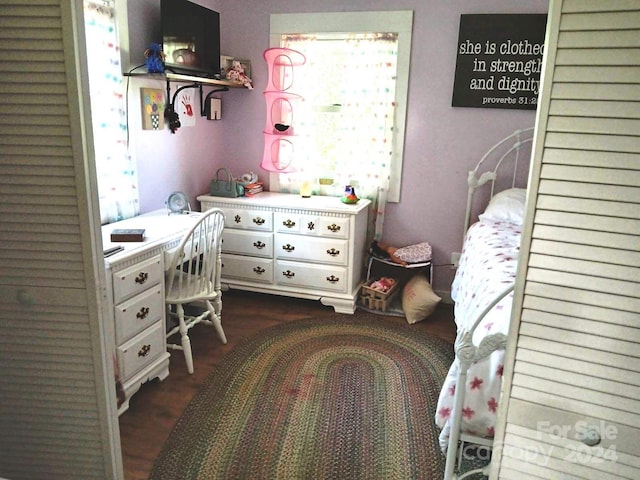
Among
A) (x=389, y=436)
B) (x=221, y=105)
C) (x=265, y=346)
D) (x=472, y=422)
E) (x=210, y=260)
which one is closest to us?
(x=472, y=422)

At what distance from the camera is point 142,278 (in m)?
2.41

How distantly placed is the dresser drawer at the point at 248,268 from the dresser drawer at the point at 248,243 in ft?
0.15

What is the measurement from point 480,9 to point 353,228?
1.72 metres

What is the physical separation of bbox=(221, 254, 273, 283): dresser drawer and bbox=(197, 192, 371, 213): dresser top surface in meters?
0.42

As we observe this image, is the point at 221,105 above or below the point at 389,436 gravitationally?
above

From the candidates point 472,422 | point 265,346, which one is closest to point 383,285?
point 265,346

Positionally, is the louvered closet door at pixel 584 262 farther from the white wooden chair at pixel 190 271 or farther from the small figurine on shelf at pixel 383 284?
the small figurine on shelf at pixel 383 284

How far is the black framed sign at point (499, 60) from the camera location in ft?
10.7

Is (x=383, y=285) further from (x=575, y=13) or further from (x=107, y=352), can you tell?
(x=575, y=13)

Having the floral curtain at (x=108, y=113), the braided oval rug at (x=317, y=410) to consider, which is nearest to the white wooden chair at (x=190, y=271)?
the braided oval rug at (x=317, y=410)

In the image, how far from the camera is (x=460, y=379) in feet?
5.15

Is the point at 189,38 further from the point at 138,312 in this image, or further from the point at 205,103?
the point at 138,312

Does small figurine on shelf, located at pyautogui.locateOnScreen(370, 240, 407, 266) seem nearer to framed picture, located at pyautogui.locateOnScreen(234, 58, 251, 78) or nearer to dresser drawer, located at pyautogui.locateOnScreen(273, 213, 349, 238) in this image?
dresser drawer, located at pyautogui.locateOnScreen(273, 213, 349, 238)

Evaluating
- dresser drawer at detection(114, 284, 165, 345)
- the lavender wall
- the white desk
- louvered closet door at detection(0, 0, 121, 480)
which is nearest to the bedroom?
the lavender wall
